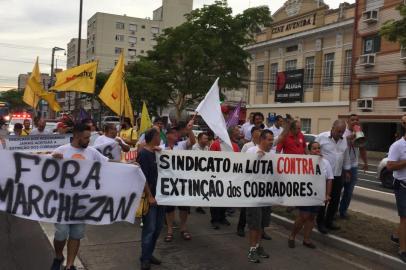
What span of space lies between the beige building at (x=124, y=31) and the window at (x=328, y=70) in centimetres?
6420

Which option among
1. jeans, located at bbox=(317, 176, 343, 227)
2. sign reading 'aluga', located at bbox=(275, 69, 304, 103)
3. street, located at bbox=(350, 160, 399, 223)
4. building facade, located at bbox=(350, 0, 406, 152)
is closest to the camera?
jeans, located at bbox=(317, 176, 343, 227)

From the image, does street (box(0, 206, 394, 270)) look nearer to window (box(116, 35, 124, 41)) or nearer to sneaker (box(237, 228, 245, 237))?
sneaker (box(237, 228, 245, 237))

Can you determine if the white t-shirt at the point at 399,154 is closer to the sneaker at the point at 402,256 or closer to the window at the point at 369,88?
the sneaker at the point at 402,256

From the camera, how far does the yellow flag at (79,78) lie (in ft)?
43.6

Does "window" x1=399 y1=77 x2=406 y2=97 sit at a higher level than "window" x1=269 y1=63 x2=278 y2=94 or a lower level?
lower

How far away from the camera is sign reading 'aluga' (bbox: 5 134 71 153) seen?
1064 cm

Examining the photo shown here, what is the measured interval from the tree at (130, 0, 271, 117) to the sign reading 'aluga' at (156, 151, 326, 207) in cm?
1930

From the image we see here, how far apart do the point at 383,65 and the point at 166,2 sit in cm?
7387

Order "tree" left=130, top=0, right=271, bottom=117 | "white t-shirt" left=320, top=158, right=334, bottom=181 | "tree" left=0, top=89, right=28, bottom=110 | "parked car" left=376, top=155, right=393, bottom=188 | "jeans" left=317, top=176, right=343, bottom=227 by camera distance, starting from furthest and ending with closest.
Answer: "tree" left=0, top=89, right=28, bottom=110
"tree" left=130, top=0, right=271, bottom=117
"parked car" left=376, top=155, right=393, bottom=188
"jeans" left=317, top=176, right=343, bottom=227
"white t-shirt" left=320, top=158, right=334, bottom=181

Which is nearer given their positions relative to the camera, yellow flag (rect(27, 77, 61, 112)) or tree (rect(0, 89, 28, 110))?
yellow flag (rect(27, 77, 61, 112))

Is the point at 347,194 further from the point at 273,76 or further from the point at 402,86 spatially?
the point at 273,76

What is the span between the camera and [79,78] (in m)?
13.4

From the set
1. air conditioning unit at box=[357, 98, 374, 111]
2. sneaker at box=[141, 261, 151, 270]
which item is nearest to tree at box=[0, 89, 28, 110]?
air conditioning unit at box=[357, 98, 374, 111]

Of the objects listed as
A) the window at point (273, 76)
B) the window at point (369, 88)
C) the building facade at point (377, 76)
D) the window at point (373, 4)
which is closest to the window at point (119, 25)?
the window at point (273, 76)
